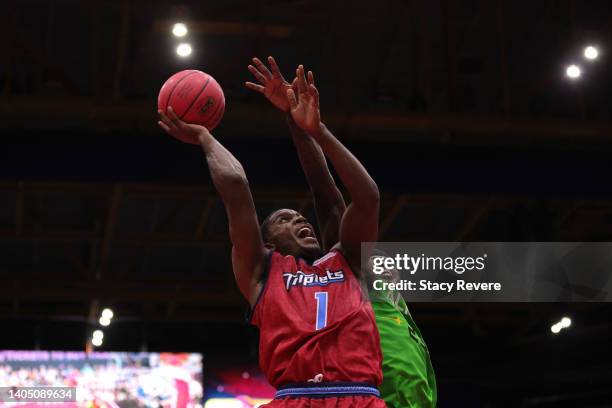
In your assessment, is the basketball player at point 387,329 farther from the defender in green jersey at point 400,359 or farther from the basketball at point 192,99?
the basketball at point 192,99

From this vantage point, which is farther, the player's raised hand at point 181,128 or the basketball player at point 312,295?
the player's raised hand at point 181,128

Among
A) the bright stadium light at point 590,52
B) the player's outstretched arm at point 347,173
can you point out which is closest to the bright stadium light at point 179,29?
the bright stadium light at point 590,52

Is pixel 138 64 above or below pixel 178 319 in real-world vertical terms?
above

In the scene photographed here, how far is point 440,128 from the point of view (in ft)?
41.3

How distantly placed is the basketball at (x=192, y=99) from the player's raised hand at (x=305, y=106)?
58 centimetres

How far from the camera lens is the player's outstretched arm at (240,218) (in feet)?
13.9

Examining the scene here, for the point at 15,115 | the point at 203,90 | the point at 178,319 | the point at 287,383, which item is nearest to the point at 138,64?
the point at 15,115

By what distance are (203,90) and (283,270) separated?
104cm

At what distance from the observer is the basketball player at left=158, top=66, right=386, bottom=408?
4027 millimetres

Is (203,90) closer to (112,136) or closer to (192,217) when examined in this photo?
(112,136)

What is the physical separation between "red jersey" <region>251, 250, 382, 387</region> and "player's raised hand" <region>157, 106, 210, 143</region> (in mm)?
706

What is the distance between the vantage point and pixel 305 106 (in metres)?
4.25

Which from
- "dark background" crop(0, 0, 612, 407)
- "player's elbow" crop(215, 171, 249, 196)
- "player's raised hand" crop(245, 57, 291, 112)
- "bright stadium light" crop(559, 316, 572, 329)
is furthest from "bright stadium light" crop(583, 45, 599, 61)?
"player's elbow" crop(215, 171, 249, 196)

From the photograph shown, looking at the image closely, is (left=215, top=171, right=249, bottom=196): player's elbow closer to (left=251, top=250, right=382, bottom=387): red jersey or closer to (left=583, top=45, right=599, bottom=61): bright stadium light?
(left=251, top=250, right=382, bottom=387): red jersey
